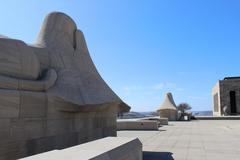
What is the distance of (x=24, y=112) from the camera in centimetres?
607

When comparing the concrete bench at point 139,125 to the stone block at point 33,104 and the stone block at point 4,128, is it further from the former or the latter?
the stone block at point 4,128

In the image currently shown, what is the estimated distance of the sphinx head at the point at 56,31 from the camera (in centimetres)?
817

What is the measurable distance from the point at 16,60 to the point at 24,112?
1254mm

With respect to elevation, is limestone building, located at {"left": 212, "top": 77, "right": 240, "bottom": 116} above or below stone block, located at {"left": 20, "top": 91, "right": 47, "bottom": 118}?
A: above

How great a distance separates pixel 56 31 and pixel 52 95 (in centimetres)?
251

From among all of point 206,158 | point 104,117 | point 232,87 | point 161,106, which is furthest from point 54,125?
point 232,87

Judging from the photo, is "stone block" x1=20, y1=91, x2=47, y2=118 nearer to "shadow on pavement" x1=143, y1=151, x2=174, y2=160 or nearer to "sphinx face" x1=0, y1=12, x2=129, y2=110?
"sphinx face" x1=0, y1=12, x2=129, y2=110

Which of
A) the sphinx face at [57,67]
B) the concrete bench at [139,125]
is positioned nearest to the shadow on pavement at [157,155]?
the sphinx face at [57,67]

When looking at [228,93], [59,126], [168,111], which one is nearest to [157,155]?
[59,126]

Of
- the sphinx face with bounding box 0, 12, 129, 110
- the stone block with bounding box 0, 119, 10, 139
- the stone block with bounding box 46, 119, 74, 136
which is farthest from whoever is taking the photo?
the stone block with bounding box 46, 119, 74, 136

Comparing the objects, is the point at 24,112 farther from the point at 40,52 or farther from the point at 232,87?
the point at 232,87

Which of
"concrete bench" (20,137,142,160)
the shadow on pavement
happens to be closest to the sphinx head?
"concrete bench" (20,137,142,160)

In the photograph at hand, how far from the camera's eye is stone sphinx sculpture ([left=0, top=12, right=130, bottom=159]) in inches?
231

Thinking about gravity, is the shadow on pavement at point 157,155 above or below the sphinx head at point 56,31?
below
